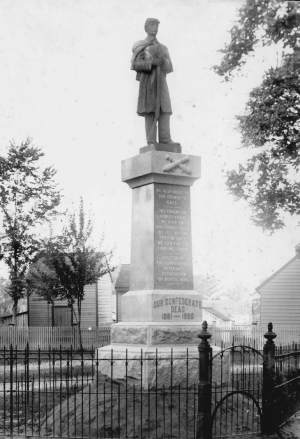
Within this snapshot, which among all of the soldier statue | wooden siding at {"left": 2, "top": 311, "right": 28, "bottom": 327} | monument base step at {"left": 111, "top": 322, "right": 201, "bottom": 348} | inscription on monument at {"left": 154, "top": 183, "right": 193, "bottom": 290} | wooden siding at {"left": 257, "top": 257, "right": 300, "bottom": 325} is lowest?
wooden siding at {"left": 2, "top": 311, "right": 28, "bottom": 327}

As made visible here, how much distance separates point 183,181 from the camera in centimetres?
1134

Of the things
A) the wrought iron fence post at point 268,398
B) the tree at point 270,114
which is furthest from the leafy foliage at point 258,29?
the wrought iron fence post at point 268,398

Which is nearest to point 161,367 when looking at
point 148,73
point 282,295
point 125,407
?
point 125,407

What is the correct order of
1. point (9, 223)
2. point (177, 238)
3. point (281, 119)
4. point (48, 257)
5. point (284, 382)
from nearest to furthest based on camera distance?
1. point (284, 382)
2. point (177, 238)
3. point (281, 119)
4. point (48, 257)
5. point (9, 223)

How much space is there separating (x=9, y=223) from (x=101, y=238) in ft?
27.7

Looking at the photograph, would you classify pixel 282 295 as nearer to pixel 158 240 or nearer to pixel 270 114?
pixel 270 114

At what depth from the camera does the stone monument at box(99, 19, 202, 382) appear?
35.0 ft

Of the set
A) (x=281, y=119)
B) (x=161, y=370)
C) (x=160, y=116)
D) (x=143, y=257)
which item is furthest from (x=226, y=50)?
(x=161, y=370)

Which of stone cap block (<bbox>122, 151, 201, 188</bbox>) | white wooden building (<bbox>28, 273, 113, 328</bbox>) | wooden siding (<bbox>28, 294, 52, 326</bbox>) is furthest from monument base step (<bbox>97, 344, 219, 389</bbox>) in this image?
wooden siding (<bbox>28, 294, 52, 326</bbox>)

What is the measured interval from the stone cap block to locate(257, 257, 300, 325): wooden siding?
26790 mm

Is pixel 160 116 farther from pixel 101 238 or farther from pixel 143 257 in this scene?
pixel 101 238

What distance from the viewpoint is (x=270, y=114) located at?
23094mm

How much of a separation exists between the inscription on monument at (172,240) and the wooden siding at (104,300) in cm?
2958

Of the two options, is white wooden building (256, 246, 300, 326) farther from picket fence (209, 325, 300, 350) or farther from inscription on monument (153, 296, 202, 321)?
inscription on monument (153, 296, 202, 321)
